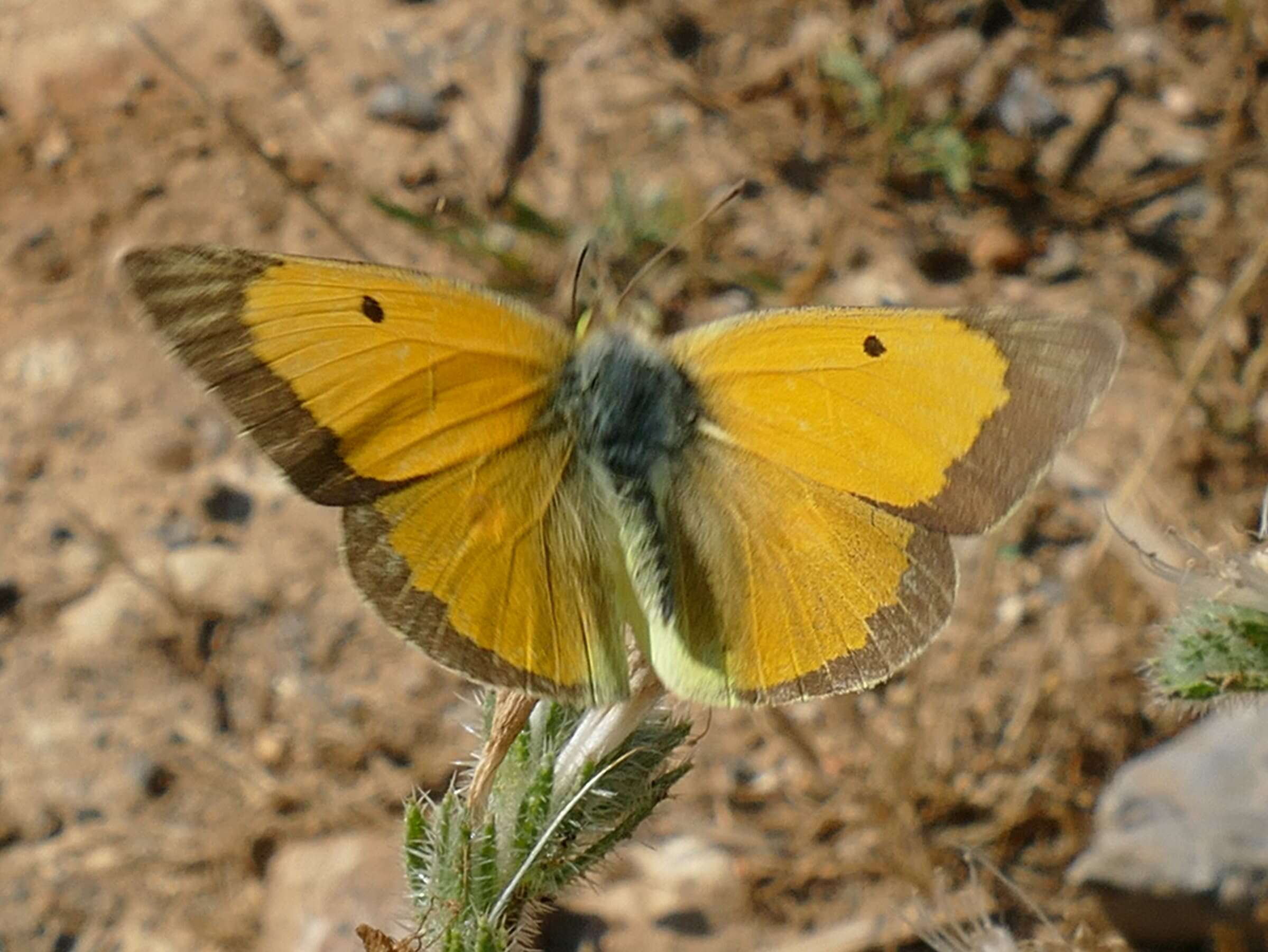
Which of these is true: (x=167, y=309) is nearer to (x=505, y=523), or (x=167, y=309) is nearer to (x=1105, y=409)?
(x=505, y=523)

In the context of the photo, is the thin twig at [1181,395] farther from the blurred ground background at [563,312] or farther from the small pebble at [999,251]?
the small pebble at [999,251]

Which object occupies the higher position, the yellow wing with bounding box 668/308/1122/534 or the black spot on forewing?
the black spot on forewing

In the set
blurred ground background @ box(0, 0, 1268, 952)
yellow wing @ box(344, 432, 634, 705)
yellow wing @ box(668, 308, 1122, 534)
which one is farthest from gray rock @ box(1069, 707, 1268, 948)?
yellow wing @ box(344, 432, 634, 705)

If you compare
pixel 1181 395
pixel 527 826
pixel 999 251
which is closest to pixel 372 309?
pixel 527 826

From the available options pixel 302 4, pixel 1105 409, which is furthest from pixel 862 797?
pixel 302 4

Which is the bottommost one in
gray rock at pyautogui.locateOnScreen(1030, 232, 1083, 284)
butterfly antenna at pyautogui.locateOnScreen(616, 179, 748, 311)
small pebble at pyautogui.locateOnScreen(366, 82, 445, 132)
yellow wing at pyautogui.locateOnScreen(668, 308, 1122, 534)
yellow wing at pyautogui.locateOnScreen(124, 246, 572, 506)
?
gray rock at pyautogui.locateOnScreen(1030, 232, 1083, 284)

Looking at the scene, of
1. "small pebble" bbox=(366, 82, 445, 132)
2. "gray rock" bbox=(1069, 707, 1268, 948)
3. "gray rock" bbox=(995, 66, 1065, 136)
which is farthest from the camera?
"small pebble" bbox=(366, 82, 445, 132)

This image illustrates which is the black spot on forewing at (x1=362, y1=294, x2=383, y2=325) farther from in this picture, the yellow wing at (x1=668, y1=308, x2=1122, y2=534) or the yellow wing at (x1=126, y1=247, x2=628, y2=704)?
the yellow wing at (x1=668, y1=308, x2=1122, y2=534)

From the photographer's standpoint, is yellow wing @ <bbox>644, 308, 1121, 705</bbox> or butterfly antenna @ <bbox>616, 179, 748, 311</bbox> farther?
butterfly antenna @ <bbox>616, 179, 748, 311</bbox>
